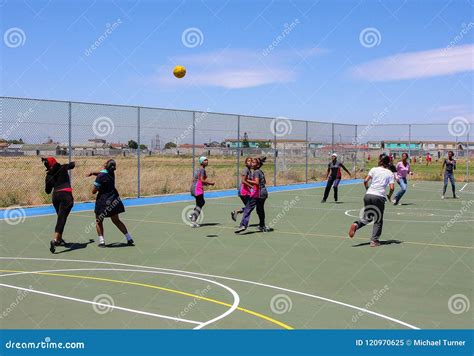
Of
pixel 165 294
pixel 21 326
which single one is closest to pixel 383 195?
pixel 165 294

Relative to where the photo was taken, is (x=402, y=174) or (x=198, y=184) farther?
(x=402, y=174)

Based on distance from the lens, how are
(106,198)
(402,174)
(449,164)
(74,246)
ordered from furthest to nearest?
(449,164), (402,174), (74,246), (106,198)

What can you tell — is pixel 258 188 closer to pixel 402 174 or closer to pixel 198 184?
pixel 198 184

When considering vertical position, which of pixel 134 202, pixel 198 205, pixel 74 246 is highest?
pixel 198 205

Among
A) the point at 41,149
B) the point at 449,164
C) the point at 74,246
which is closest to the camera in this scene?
the point at 74,246

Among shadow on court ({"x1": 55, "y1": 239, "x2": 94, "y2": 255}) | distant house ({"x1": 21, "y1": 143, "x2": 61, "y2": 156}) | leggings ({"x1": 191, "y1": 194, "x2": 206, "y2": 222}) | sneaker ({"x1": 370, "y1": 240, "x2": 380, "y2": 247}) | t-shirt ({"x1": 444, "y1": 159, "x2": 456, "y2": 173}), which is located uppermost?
distant house ({"x1": 21, "y1": 143, "x2": 61, "y2": 156})

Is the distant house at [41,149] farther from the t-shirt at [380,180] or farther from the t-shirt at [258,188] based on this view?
the t-shirt at [380,180]

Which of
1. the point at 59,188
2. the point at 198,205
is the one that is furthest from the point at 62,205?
the point at 198,205

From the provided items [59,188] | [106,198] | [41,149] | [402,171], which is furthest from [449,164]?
[59,188]

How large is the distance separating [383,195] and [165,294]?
581cm

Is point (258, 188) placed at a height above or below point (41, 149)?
below

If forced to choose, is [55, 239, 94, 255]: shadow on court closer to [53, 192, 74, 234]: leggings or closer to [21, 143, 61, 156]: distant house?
[53, 192, 74, 234]: leggings

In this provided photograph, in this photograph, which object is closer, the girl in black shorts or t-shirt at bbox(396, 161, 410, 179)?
the girl in black shorts

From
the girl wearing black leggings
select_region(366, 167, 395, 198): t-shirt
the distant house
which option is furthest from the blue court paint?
select_region(366, 167, 395, 198): t-shirt
